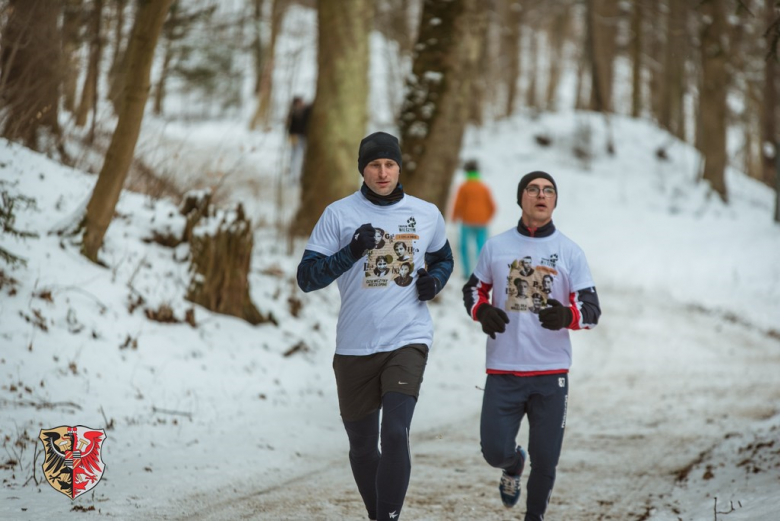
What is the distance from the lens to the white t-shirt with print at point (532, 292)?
15.6 feet

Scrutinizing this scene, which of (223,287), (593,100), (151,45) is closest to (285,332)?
(223,287)

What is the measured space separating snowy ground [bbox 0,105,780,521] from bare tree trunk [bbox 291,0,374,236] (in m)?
0.88

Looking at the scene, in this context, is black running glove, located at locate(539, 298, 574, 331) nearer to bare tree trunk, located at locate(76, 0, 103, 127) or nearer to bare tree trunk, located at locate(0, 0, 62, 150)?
bare tree trunk, located at locate(0, 0, 62, 150)

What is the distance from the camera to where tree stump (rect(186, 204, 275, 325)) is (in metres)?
8.69

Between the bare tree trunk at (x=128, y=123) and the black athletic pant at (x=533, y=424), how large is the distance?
4.25 m

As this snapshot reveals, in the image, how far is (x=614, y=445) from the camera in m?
6.82

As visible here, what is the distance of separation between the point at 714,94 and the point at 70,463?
1958 cm

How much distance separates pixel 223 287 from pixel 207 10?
5218 mm

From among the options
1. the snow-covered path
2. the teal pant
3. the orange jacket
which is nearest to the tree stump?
the snow-covered path

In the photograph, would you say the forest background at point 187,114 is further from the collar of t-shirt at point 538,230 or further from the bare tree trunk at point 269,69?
the collar of t-shirt at point 538,230

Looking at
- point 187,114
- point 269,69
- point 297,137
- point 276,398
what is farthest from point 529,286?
point 297,137

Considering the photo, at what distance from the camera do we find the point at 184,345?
7.88 m

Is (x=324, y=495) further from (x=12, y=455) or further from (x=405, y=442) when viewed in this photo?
(x=12, y=455)

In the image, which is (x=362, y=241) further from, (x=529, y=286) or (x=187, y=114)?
(x=187, y=114)
